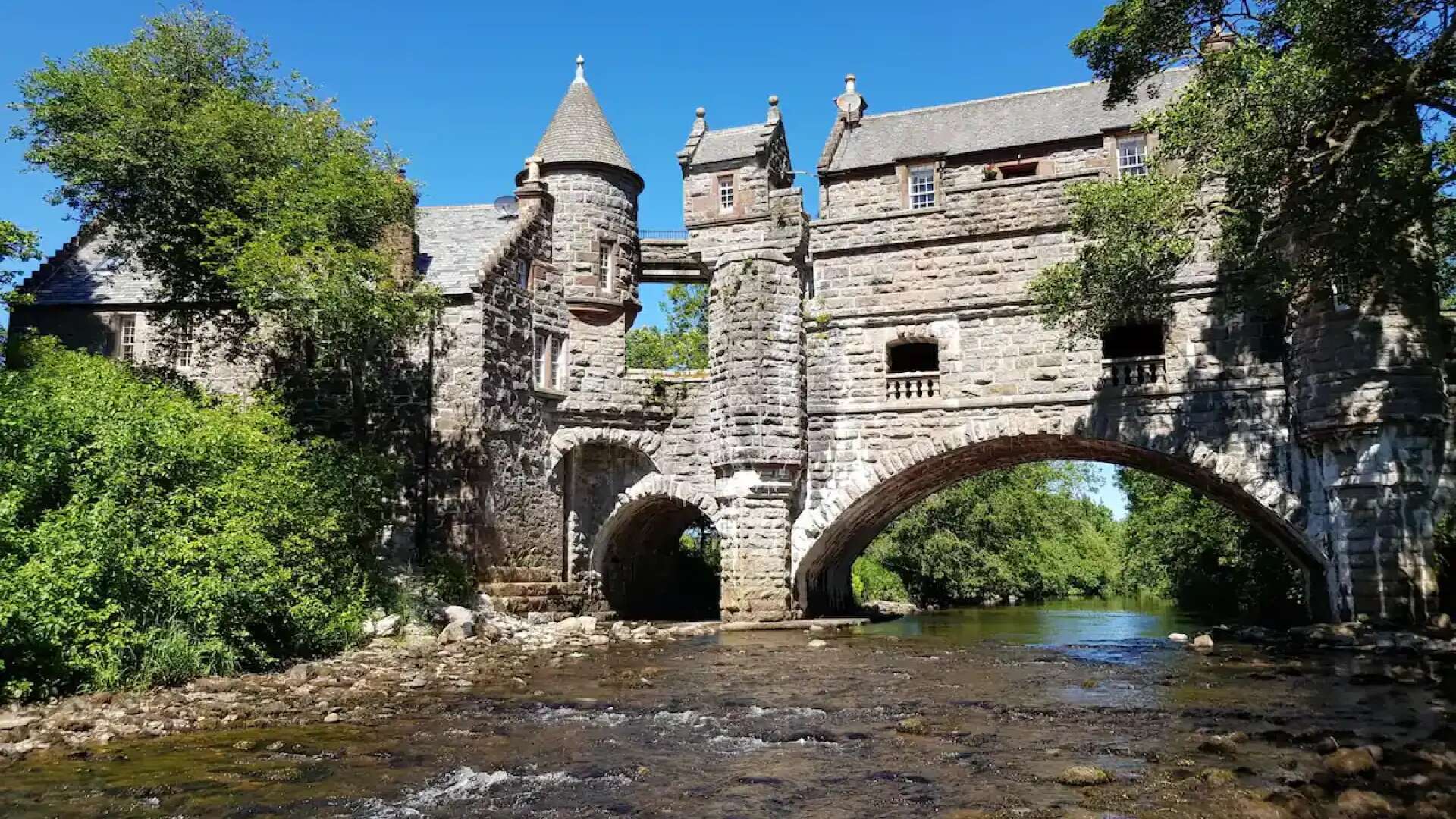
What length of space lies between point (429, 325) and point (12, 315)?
1106 cm

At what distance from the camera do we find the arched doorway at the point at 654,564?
83.9 feet

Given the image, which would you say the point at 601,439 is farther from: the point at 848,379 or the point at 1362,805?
the point at 1362,805

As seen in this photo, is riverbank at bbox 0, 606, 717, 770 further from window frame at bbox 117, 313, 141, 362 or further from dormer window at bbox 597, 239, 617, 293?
window frame at bbox 117, 313, 141, 362

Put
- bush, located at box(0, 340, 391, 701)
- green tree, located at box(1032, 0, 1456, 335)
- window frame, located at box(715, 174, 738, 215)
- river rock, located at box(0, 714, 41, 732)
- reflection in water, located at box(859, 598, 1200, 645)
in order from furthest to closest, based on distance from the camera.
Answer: window frame, located at box(715, 174, 738, 215) < reflection in water, located at box(859, 598, 1200, 645) < green tree, located at box(1032, 0, 1456, 335) < bush, located at box(0, 340, 391, 701) < river rock, located at box(0, 714, 41, 732)

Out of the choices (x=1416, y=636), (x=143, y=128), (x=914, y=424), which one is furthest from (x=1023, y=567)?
(x=143, y=128)

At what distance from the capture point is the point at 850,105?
97.5 feet

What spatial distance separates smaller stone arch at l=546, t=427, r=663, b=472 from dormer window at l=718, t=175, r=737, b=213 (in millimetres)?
10723

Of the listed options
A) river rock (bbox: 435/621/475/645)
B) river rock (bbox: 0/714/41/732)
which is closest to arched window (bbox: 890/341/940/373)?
river rock (bbox: 435/621/475/645)

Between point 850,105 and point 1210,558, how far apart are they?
57.8ft

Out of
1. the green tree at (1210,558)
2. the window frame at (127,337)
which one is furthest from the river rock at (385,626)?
the green tree at (1210,558)

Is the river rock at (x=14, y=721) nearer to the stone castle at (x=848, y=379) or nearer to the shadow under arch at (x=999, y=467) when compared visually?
the stone castle at (x=848, y=379)

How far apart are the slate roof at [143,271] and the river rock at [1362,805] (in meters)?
19.6

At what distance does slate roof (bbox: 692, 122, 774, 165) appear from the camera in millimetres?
32656

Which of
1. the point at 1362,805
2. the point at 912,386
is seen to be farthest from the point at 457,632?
the point at 1362,805
